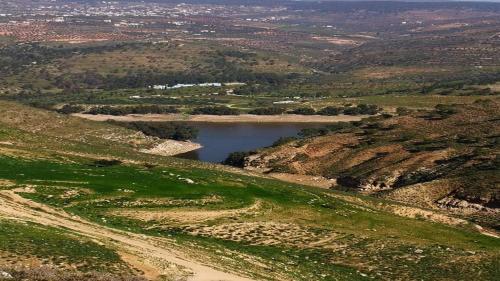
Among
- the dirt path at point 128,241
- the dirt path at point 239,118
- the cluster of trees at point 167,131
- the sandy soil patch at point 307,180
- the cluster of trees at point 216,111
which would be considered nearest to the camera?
the dirt path at point 128,241

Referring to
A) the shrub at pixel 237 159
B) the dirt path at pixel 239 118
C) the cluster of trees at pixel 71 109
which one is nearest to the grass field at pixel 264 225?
the shrub at pixel 237 159

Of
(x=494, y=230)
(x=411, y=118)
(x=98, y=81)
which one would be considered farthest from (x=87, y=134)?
(x=98, y=81)

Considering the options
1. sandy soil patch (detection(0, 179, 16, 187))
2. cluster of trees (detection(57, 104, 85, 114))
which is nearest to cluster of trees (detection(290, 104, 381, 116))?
cluster of trees (detection(57, 104, 85, 114))

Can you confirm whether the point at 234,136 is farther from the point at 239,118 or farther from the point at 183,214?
the point at 183,214

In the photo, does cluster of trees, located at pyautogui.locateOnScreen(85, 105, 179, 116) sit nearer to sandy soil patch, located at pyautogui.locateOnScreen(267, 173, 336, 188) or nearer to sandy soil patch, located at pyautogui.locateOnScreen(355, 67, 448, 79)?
sandy soil patch, located at pyautogui.locateOnScreen(267, 173, 336, 188)

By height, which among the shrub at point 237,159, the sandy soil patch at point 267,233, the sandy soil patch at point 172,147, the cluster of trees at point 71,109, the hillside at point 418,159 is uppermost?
the sandy soil patch at point 267,233

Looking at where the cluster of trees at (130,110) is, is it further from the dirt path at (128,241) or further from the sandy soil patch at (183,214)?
the dirt path at (128,241)

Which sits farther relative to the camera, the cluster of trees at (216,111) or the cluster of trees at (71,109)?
the cluster of trees at (216,111)

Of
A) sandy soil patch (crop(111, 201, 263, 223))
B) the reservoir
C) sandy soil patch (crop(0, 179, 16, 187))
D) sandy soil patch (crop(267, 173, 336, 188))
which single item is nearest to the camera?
sandy soil patch (crop(111, 201, 263, 223))
